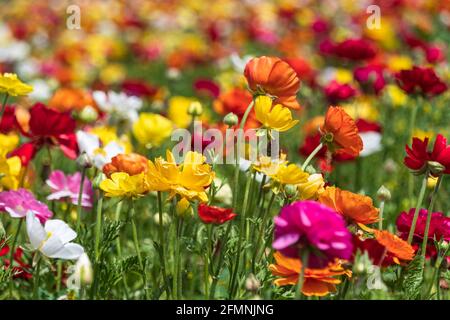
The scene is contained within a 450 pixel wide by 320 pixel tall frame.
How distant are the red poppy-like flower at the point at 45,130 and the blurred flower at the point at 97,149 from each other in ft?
0.22

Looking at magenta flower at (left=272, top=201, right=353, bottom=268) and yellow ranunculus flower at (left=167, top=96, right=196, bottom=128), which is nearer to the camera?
magenta flower at (left=272, top=201, right=353, bottom=268)

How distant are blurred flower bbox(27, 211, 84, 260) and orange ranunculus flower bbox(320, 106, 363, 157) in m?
0.42

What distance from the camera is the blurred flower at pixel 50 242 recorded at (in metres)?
1.13

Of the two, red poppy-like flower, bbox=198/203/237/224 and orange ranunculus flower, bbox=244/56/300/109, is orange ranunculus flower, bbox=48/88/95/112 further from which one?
red poppy-like flower, bbox=198/203/237/224

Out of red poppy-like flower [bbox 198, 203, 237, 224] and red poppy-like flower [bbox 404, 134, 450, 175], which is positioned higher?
red poppy-like flower [bbox 404, 134, 450, 175]

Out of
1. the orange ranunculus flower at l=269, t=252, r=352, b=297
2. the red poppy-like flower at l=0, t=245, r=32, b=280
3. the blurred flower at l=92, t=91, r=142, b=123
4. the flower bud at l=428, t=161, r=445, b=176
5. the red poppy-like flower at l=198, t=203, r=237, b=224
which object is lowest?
the red poppy-like flower at l=0, t=245, r=32, b=280

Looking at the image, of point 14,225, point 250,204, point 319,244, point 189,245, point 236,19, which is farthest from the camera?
point 236,19

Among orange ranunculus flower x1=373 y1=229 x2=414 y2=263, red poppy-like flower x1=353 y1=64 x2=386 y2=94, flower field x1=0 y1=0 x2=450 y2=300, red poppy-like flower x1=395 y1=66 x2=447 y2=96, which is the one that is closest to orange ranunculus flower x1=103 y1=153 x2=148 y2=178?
flower field x1=0 y1=0 x2=450 y2=300

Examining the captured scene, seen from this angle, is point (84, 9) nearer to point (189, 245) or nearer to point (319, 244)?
point (189, 245)

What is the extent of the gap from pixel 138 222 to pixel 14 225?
32 centimetres

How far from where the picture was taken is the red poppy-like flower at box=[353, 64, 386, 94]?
247 centimetres

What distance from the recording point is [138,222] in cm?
188

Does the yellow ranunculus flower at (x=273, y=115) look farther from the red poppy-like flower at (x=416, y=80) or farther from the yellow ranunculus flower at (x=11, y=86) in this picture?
the red poppy-like flower at (x=416, y=80)
